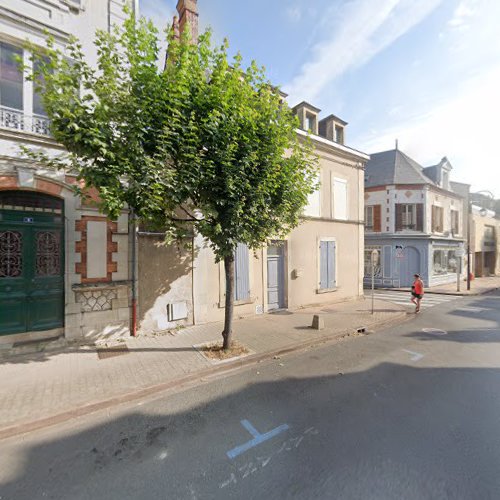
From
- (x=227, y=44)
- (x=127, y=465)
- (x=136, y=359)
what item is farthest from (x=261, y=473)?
(x=227, y=44)

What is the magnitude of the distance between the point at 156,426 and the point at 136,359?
2194 mm

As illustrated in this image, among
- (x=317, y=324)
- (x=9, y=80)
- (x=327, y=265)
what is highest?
(x=9, y=80)

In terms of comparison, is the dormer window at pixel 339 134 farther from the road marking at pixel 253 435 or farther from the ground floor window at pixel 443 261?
the road marking at pixel 253 435

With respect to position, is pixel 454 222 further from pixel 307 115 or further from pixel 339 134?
pixel 307 115

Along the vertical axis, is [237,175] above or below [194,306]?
above

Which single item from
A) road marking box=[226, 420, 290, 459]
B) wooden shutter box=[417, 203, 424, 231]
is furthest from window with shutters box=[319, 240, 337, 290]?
wooden shutter box=[417, 203, 424, 231]

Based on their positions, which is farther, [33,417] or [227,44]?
[227,44]

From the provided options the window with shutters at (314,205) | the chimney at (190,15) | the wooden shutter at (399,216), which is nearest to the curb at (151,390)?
the window with shutters at (314,205)

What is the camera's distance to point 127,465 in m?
2.85

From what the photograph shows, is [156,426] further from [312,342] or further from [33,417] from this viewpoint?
[312,342]

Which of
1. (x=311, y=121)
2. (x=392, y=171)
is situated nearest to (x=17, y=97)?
(x=311, y=121)

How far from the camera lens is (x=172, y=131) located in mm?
4535

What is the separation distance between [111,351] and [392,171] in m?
19.2

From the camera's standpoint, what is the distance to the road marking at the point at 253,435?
3.03m
